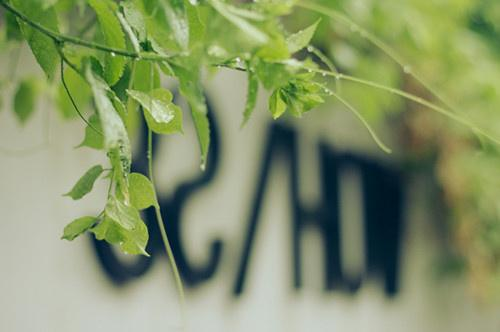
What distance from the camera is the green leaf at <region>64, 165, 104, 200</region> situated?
0.69 metres

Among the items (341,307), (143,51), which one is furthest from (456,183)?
(143,51)

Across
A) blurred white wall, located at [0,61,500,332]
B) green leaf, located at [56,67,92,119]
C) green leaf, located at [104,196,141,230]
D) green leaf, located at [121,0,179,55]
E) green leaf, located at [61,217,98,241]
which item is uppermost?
green leaf, located at [121,0,179,55]

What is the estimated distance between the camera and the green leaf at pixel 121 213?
2.23 ft

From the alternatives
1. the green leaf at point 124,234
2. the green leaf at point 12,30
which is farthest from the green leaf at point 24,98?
the green leaf at point 124,234

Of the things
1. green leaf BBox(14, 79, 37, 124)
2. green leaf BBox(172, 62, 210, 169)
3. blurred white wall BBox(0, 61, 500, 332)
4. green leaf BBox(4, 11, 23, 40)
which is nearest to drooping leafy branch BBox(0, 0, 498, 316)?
green leaf BBox(172, 62, 210, 169)

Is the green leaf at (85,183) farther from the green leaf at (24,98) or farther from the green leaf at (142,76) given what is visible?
the green leaf at (24,98)

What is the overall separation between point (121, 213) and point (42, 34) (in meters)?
0.16

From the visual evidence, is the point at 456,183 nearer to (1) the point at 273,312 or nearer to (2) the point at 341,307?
(2) the point at 341,307

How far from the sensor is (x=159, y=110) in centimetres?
65

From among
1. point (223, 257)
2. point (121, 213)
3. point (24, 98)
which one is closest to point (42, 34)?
point (121, 213)

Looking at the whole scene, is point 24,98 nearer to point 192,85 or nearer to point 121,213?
point 121,213

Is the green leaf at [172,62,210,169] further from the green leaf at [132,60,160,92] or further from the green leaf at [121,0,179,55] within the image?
the green leaf at [132,60,160,92]

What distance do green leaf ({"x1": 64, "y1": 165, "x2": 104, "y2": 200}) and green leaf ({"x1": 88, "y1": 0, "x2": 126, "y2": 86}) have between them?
0.25 ft

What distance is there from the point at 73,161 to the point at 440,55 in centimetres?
120
